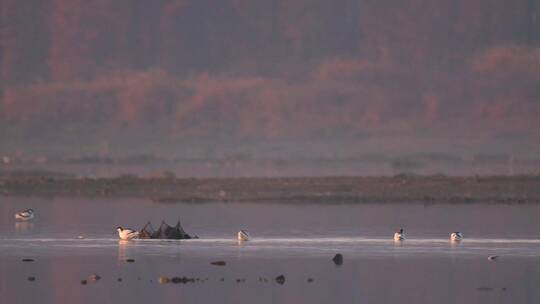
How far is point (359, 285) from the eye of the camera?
47250 millimetres

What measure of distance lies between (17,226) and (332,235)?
21.0 metres

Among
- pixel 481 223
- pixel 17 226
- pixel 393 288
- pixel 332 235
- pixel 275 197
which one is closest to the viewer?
pixel 393 288

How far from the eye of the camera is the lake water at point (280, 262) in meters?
45.0

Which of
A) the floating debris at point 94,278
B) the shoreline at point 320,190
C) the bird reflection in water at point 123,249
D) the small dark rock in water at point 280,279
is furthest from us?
the shoreline at point 320,190

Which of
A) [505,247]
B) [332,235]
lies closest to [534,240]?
[505,247]

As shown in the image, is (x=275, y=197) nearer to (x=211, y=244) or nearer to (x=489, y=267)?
(x=211, y=244)

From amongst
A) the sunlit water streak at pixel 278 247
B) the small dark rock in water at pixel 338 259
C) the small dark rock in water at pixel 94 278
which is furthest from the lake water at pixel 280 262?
the small dark rock in water at pixel 338 259

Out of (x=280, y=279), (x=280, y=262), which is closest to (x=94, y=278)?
(x=280, y=279)

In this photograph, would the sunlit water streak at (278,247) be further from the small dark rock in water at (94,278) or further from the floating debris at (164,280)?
the floating debris at (164,280)

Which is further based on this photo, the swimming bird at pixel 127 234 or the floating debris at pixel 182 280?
the swimming bird at pixel 127 234

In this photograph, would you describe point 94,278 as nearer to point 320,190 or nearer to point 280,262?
point 280,262

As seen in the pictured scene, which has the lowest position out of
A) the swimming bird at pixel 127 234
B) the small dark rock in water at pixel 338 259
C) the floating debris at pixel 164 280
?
the floating debris at pixel 164 280

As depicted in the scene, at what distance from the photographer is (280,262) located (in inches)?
2144

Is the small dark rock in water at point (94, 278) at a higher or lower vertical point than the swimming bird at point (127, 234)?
lower
